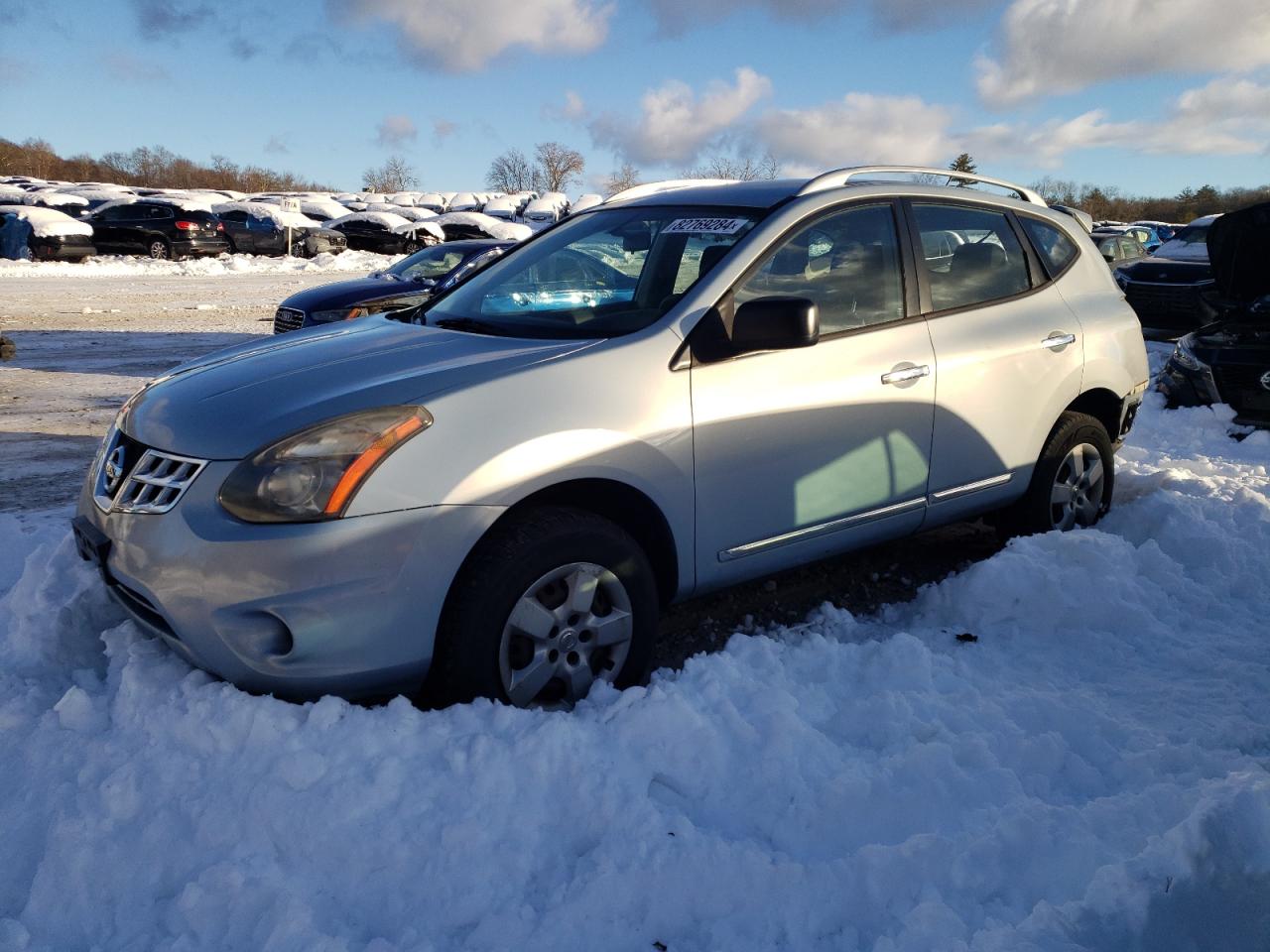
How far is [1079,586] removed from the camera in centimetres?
405

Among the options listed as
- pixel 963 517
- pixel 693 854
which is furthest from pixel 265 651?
pixel 963 517

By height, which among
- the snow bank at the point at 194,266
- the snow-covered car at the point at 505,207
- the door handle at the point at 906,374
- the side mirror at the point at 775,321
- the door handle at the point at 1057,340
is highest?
the snow-covered car at the point at 505,207

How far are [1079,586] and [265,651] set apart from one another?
3000 millimetres

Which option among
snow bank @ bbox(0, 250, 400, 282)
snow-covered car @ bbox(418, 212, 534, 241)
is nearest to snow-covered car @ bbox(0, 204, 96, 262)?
snow bank @ bbox(0, 250, 400, 282)

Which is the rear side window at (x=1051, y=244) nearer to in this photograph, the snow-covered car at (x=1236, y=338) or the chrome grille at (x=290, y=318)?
the snow-covered car at (x=1236, y=338)

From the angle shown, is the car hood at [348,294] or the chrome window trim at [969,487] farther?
the car hood at [348,294]

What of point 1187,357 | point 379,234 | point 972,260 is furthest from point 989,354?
point 379,234

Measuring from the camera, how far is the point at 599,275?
3990mm

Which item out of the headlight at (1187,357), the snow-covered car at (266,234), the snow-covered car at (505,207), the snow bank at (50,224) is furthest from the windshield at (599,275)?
the snow-covered car at (505,207)

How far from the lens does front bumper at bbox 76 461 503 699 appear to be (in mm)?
2713

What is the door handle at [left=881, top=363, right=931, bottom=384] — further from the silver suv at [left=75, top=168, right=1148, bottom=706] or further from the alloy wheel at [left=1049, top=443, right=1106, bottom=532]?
the alloy wheel at [left=1049, top=443, right=1106, bottom=532]

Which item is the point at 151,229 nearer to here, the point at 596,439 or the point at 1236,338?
the point at 1236,338

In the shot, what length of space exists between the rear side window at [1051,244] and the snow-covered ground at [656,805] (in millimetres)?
1991

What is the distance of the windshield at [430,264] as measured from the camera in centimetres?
1148
